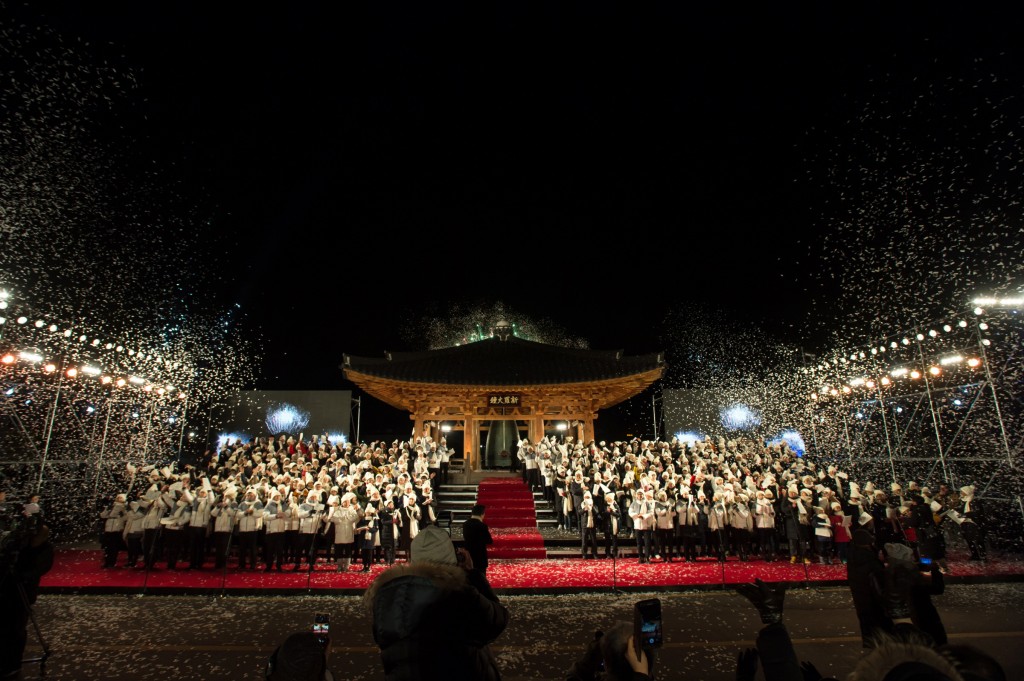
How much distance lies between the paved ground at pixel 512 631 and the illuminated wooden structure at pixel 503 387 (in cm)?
1148

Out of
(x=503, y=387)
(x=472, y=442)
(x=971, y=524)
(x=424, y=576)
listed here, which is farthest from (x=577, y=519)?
(x=424, y=576)

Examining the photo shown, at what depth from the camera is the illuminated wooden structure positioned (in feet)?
64.2

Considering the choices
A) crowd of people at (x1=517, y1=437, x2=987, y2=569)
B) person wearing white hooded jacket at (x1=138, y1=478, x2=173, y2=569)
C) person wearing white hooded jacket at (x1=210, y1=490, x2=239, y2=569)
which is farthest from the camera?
crowd of people at (x1=517, y1=437, x2=987, y2=569)

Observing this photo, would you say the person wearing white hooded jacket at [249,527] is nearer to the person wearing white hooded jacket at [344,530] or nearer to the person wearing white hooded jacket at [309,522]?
the person wearing white hooded jacket at [309,522]

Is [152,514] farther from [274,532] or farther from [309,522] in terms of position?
[309,522]

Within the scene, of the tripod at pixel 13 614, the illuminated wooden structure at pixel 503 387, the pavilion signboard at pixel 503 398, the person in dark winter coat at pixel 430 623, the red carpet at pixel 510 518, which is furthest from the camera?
the pavilion signboard at pixel 503 398

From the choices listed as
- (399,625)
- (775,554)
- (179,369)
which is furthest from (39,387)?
(775,554)

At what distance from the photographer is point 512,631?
6.36 meters

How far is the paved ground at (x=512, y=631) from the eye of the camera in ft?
16.4

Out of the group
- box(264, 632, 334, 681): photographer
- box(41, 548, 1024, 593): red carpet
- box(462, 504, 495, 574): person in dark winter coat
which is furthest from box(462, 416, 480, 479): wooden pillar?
box(264, 632, 334, 681): photographer

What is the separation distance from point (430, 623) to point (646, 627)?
844 mm

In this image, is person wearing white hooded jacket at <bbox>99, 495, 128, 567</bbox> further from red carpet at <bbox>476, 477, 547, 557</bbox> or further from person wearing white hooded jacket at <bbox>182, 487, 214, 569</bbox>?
red carpet at <bbox>476, 477, 547, 557</bbox>

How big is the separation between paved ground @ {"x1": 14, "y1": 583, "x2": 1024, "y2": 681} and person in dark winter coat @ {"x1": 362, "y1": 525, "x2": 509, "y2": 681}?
3.45 meters

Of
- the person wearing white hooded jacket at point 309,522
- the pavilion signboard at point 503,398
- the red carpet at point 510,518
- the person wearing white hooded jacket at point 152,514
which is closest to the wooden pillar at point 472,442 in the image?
the pavilion signboard at point 503,398
